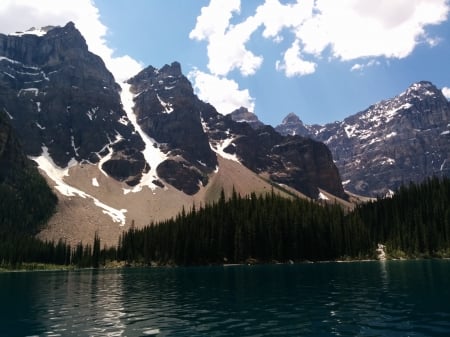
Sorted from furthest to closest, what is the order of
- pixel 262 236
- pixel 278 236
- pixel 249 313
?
pixel 262 236, pixel 278 236, pixel 249 313

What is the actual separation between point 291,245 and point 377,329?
133m

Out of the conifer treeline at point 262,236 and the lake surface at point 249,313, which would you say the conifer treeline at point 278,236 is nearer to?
the conifer treeline at point 262,236

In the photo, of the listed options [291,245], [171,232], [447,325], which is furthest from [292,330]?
[171,232]

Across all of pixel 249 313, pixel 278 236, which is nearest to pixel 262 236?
pixel 278 236

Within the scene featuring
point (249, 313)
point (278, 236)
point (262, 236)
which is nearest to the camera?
point (249, 313)

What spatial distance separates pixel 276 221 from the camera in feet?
541

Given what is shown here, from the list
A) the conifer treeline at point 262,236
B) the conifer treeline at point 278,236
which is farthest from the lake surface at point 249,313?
the conifer treeline at point 278,236

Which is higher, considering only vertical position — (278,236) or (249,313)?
(278,236)

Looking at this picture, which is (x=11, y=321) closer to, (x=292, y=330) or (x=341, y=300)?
(x=292, y=330)

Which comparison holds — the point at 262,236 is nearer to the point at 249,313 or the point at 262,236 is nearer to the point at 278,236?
the point at 278,236

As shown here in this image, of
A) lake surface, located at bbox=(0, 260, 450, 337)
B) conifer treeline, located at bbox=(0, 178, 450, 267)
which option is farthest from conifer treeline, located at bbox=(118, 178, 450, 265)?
lake surface, located at bbox=(0, 260, 450, 337)

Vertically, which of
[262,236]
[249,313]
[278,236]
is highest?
[262,236]

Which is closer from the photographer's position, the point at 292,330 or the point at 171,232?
the point at 292,330

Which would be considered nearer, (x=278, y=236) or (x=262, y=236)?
(x=278, y=236)
